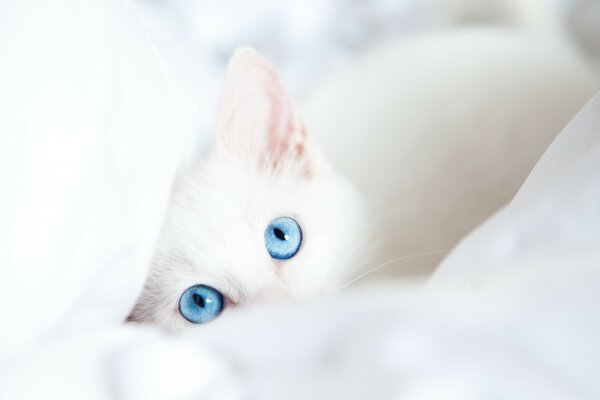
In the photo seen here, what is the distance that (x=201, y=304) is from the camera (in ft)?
2.85

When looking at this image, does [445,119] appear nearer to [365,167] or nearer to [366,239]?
[365,167]

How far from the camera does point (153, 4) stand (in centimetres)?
140

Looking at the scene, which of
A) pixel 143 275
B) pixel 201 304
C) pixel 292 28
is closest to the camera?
pixel 143 275

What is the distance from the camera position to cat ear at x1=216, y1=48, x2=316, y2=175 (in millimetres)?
935

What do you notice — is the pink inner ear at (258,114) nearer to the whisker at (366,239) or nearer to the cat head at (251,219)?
the cat head at (251,219)

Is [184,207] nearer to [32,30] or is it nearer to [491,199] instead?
[32,30]

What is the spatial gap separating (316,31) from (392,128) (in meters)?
0.33

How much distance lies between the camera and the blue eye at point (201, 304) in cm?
86

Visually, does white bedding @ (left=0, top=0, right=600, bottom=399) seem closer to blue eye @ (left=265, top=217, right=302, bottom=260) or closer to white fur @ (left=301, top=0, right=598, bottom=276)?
blue eye @ (left=265, top=217, right=302, bottom=260)

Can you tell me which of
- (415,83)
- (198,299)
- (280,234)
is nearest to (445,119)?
(415,83)

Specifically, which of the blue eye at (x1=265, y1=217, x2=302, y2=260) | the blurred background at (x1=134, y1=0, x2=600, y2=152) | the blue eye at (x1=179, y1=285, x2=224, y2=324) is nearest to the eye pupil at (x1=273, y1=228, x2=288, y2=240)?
the blue eye at (x1=265, y1=217, x2=302, y2=260)

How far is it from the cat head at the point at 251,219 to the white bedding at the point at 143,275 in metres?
0.14

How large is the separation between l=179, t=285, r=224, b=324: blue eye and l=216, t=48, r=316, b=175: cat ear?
21 cm

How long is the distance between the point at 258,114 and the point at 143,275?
359 mm
